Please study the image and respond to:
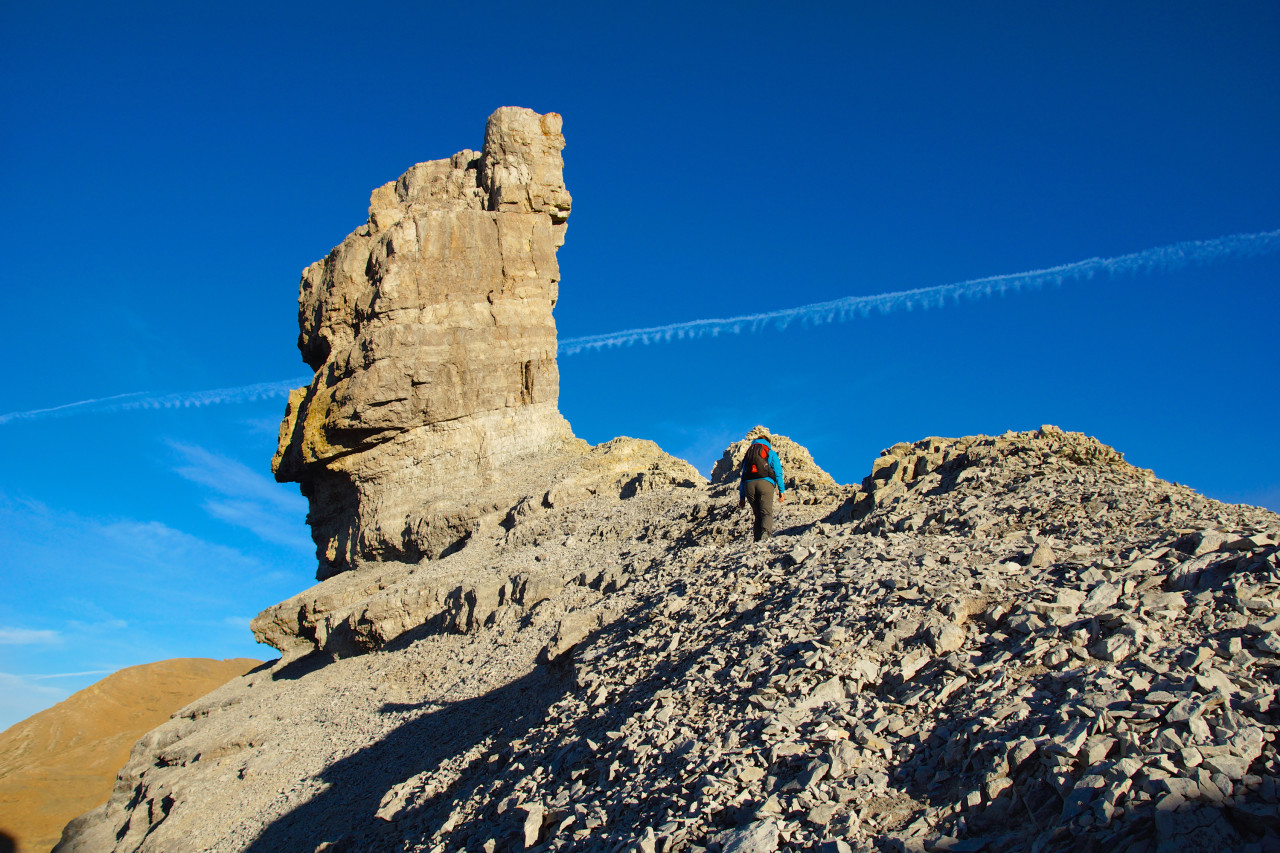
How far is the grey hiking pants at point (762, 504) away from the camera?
13.8 m

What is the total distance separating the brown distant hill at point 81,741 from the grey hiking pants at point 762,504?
48.5m

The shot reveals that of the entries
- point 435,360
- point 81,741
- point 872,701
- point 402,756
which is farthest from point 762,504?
point 81,741

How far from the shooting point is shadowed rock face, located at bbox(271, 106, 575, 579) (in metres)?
27.9

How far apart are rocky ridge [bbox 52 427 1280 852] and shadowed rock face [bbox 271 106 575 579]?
13218 mm

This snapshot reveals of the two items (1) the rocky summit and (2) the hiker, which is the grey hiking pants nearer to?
(2) the hiker

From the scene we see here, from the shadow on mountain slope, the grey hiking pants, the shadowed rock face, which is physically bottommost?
the shadow on mountain slope

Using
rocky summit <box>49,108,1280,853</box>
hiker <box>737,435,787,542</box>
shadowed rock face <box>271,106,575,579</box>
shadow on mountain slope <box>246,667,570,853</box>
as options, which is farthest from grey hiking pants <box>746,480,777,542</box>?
shadowed rock face <box>271,106,575,579</box>

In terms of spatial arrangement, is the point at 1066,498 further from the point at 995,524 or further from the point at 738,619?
the point at 738,619

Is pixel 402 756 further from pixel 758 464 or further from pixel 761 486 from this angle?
pixel 758 464

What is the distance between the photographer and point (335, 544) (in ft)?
101

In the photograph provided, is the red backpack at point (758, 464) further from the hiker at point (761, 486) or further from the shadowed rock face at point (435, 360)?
the shadowed rock face at point (435, 360)

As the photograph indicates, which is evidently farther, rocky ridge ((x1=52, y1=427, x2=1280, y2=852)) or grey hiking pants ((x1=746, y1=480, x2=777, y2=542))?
grey hiking pants ((x1=746, y1=480, x2=777, y2=542))

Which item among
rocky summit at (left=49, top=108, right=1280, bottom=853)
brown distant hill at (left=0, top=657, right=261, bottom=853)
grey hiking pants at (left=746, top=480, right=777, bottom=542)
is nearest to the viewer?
rocky summit at (left=49, top=108, right=1280, bottom=853)

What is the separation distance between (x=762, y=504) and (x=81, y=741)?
71012 mm
